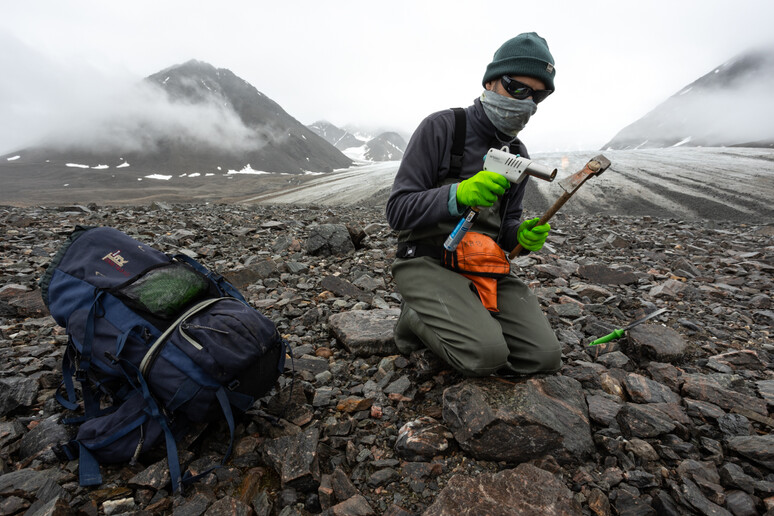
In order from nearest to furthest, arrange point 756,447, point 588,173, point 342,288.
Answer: point 756,447
point 588,173
point 342,288

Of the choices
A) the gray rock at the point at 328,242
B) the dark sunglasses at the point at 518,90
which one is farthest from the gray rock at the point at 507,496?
the gray rock at the point at 328,242

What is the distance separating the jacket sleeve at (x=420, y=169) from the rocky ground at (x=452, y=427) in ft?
4.14

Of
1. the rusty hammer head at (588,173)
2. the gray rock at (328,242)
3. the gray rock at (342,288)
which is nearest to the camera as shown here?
the rusty hammer head at (588,173)

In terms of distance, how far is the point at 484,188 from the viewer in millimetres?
2621

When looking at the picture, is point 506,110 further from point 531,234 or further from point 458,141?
point 531,234

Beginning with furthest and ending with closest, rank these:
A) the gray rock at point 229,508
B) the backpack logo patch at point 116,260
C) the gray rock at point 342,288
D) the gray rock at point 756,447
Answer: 1. the gray rock at point 342,288
2. the backpack logo patch at point 116,260
3. the gray rock at point 756,447
4. the gray rock at point 229,508

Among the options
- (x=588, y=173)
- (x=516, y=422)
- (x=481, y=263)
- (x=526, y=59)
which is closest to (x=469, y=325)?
(x=481, y=263)

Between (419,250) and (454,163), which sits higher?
(454,163)

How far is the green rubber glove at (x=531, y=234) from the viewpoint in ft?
10.5

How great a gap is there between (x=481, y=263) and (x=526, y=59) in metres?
1.73

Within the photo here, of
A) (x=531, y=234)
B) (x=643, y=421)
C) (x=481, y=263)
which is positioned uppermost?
(x=531, y=234)

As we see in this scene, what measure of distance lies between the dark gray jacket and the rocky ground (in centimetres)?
119

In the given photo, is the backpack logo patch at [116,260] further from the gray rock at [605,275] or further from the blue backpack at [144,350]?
the gray rock at [605,275]

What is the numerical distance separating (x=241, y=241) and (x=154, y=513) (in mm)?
6142
